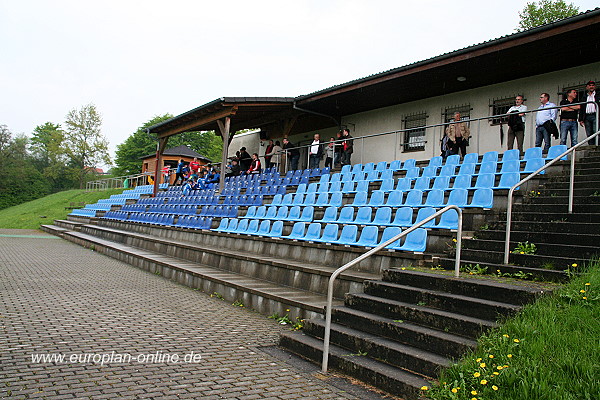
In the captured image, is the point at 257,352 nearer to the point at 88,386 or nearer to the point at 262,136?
the point at 88,386

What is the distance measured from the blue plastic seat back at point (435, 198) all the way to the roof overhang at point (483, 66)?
4.60m

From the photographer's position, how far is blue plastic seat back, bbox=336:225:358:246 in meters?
8.07

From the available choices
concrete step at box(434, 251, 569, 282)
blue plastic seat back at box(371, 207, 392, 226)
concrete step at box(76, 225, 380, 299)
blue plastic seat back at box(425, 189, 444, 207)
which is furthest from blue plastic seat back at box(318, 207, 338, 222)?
concrete step at box(434, 251, 569, 282)

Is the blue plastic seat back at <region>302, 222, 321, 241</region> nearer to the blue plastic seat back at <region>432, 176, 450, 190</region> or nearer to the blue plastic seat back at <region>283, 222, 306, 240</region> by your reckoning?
the blue plastic seat back at <region>283, 222, 306, 240</region>

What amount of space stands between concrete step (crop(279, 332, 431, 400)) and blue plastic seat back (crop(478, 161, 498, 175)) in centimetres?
610

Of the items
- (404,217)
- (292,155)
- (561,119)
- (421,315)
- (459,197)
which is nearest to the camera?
(421,315)

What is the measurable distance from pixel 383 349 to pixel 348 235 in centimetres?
395

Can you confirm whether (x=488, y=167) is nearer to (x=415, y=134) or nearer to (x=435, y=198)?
(x=435, y=198)

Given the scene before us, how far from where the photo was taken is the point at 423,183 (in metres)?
9.90

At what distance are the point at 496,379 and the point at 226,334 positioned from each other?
3443 mm

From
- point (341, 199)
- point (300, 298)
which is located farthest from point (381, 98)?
point (300, 298)

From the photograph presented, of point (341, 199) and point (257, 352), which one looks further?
point (341, 199)

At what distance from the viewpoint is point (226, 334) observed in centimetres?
578

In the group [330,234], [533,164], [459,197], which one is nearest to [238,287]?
[330,234]
